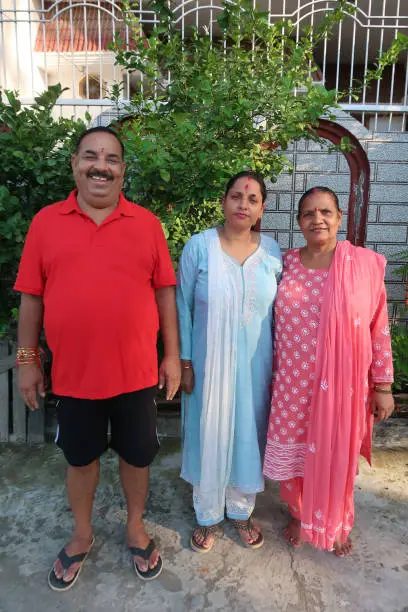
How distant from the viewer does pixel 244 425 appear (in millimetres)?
2182

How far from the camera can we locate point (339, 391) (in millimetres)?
1984

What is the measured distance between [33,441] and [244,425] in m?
1.83

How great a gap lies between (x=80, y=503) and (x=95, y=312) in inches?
37.0

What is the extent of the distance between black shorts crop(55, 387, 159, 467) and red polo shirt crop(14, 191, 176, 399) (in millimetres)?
84

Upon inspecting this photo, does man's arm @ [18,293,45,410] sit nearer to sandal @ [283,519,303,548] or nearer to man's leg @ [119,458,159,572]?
man's leg @ [119,458,159,572]

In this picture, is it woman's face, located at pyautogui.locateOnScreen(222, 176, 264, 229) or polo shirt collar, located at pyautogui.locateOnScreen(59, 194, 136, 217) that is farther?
woman's face, located at pyautogui.locateOnScreen(222, 176, 264, 229)

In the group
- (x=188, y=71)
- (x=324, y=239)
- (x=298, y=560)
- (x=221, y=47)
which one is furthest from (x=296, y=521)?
(x=221, y=47)

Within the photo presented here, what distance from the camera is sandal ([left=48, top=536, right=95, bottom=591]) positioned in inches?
77.6

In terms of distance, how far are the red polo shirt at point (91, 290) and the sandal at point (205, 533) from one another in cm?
92

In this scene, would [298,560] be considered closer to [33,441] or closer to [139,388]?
[139,388]

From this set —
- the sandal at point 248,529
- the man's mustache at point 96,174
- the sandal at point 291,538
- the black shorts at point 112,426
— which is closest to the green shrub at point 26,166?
the man's mustache at point 96,174

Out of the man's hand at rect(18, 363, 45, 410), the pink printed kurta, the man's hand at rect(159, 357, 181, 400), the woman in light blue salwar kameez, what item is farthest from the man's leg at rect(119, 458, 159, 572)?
the pink printed kurta

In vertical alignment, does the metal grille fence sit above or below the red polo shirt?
above

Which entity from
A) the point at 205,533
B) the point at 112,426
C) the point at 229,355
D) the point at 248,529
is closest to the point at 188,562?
the point at 205,533
